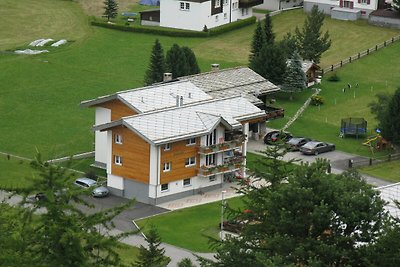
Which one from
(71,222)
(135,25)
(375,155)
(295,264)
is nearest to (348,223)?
(295,264)

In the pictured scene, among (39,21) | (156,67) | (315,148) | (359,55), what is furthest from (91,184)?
(39,21)

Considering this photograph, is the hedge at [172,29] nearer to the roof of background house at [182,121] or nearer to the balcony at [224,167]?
the roof of background house at [182,121]

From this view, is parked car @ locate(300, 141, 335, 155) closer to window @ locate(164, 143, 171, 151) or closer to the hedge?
window @ locate(164, 143, 171, 151)

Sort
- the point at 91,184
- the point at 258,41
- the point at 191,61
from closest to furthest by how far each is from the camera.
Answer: the point at 91,184, the point at 191,61, the point at 258,41

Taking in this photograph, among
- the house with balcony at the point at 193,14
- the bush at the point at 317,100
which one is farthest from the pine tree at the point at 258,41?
the house with balcony at the point at 193,14

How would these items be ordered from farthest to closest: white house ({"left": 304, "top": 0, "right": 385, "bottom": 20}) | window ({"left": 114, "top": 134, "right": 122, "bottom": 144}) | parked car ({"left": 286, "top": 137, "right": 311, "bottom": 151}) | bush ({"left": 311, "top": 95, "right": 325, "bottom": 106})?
white house ({"left": 304, "top": 0, "right": 385, "bottom": 20}) < bush ({"left": 311, "top": 95, "right": 325, "bottom": 106}) < parked car ({"left": 286, "top": 137, "right": 311, "bottom": 151}) < window ({"left": 114, "top": 134, "right": 122, "bottom": 144})

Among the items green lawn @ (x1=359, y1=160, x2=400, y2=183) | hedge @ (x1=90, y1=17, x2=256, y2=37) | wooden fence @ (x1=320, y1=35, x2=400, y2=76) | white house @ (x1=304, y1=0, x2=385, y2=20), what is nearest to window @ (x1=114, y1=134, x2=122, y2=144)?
green lawn @ (x1=359, y1=160, x2=400, y2=183)

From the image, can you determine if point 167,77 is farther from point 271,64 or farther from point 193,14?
point 193,14
